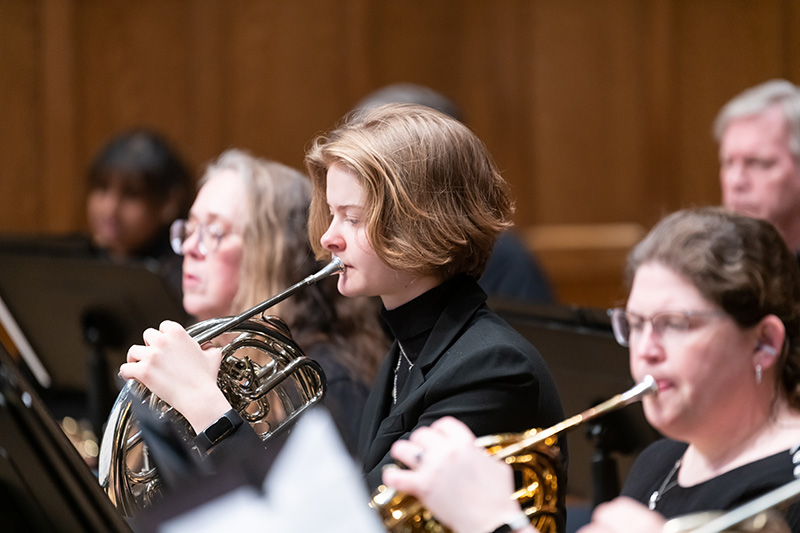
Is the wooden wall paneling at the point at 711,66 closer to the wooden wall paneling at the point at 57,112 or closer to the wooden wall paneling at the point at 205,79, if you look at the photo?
the wooden wall paneling at the point at 205,79

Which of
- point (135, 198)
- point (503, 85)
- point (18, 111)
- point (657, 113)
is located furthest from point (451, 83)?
point (18, 111)

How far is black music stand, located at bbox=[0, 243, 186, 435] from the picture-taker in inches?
101

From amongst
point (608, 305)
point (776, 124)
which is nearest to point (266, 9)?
point (608, 305)

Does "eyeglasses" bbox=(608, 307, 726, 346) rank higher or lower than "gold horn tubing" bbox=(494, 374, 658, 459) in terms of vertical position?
higher

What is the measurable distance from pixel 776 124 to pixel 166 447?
7.84 feet

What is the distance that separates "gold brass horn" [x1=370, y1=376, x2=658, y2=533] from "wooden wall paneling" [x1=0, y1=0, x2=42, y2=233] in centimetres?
369

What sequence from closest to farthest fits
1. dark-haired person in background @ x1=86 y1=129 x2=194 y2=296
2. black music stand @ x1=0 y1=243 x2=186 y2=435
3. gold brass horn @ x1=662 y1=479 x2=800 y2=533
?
gold brass horn @ x1=662 y1=479 x2=800 y2=533
black music stand @ x1=0 y1=243 x2=186 y2=435
dark-haired person in background @ x1=86 y1=129 x2=194 y2=296

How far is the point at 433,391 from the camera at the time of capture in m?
1.44

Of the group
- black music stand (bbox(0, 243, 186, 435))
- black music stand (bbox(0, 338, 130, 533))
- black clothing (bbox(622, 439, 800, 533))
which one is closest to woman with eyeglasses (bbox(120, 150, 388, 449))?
black music stand (bbox(0, 243, 186, 435))

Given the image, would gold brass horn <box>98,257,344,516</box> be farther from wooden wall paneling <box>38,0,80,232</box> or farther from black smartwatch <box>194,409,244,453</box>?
wooden wall paneling <box>38,0,80,232</box>

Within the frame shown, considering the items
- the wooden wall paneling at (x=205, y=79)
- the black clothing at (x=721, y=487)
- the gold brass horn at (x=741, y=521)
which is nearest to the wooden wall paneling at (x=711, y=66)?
the wooden wall paneling at (x=205, y=79)

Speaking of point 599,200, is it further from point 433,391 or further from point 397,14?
point 433,391

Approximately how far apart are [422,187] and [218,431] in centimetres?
46

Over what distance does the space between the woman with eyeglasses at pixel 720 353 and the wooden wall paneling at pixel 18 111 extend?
3.60 meters
